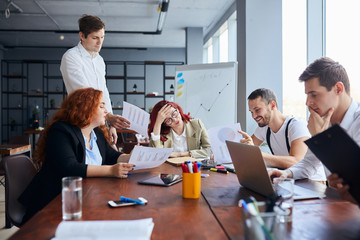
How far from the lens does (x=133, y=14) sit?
6.22m

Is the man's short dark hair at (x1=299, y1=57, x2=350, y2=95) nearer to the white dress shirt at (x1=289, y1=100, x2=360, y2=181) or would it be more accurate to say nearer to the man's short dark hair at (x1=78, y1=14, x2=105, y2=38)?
the white dress shirt at (x1=289, y1=100, x2=360, y2=181)

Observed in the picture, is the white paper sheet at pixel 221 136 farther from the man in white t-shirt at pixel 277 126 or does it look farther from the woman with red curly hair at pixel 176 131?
the woman with red curly hair at pixel 176 131

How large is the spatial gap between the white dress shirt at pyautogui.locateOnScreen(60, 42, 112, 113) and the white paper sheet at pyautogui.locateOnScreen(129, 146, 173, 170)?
43.3 inches

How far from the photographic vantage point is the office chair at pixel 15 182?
1.68m

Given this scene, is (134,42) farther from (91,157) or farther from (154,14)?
(91,157)

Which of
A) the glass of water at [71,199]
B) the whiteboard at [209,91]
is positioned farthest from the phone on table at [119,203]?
the whiteboard at [209,91]

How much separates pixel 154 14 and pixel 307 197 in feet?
18.7

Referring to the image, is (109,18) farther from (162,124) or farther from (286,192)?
(286,192)

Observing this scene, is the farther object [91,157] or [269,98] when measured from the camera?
[269,98]

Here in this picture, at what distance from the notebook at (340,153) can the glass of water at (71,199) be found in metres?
0.79

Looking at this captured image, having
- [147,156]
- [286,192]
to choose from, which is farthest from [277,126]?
[286,192]

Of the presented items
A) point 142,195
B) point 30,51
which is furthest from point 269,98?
point 30,51

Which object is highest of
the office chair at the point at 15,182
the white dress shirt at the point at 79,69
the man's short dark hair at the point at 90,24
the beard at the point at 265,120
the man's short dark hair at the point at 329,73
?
the man's short dark hair at the point at 90,24

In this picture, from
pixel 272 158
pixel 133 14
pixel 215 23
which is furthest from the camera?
pixel 215 23
